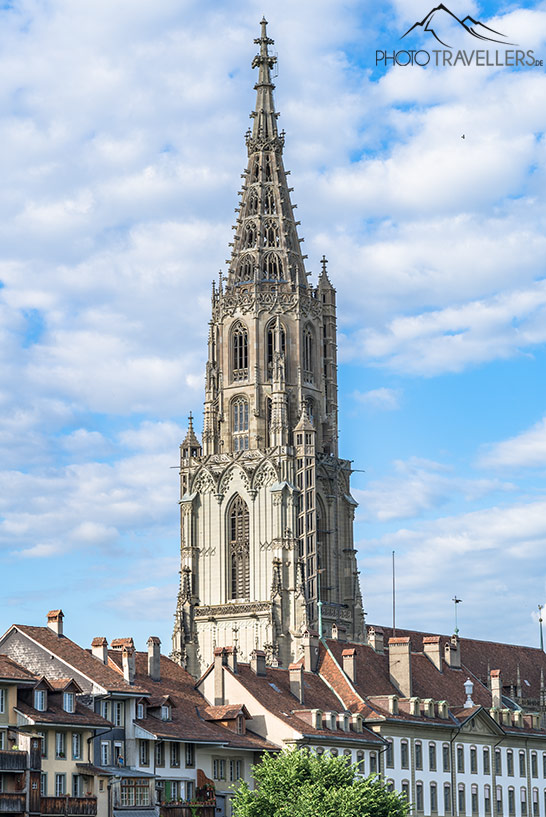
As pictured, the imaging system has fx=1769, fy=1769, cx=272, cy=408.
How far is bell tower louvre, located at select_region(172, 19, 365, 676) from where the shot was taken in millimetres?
175375

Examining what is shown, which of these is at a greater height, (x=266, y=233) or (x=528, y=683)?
(x=266, y=233)

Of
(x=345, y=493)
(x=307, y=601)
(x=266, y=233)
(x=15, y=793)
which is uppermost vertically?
(x=266, y=233)

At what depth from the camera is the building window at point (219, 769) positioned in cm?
11369

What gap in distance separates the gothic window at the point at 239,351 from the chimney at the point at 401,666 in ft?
197

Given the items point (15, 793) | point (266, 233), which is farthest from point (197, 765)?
point (266, 233)

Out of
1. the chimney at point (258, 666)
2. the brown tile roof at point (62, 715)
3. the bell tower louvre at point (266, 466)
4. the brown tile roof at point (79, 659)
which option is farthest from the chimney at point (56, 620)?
the bell tower louvre at point (266, 466)

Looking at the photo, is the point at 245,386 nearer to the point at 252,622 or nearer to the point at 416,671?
the point at 252,622

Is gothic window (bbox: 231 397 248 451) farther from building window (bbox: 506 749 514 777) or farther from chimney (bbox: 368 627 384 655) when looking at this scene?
building window (bbox: 506 749 514 777)

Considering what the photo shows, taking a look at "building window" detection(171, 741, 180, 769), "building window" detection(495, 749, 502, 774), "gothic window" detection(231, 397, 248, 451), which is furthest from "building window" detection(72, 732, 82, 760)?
"gothic window" detection(231, 397, 248, 451)

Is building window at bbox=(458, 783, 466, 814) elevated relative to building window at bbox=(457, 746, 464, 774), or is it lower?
lower

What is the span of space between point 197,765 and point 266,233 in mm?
91961

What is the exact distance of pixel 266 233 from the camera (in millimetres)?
193875

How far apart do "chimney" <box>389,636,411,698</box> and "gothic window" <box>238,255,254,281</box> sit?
68219 mm

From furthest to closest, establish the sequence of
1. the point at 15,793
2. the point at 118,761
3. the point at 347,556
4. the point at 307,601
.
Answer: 1. the point at 347,556
2. the point at 307,601
3. the point at 118,761
4. the point at 15,793
